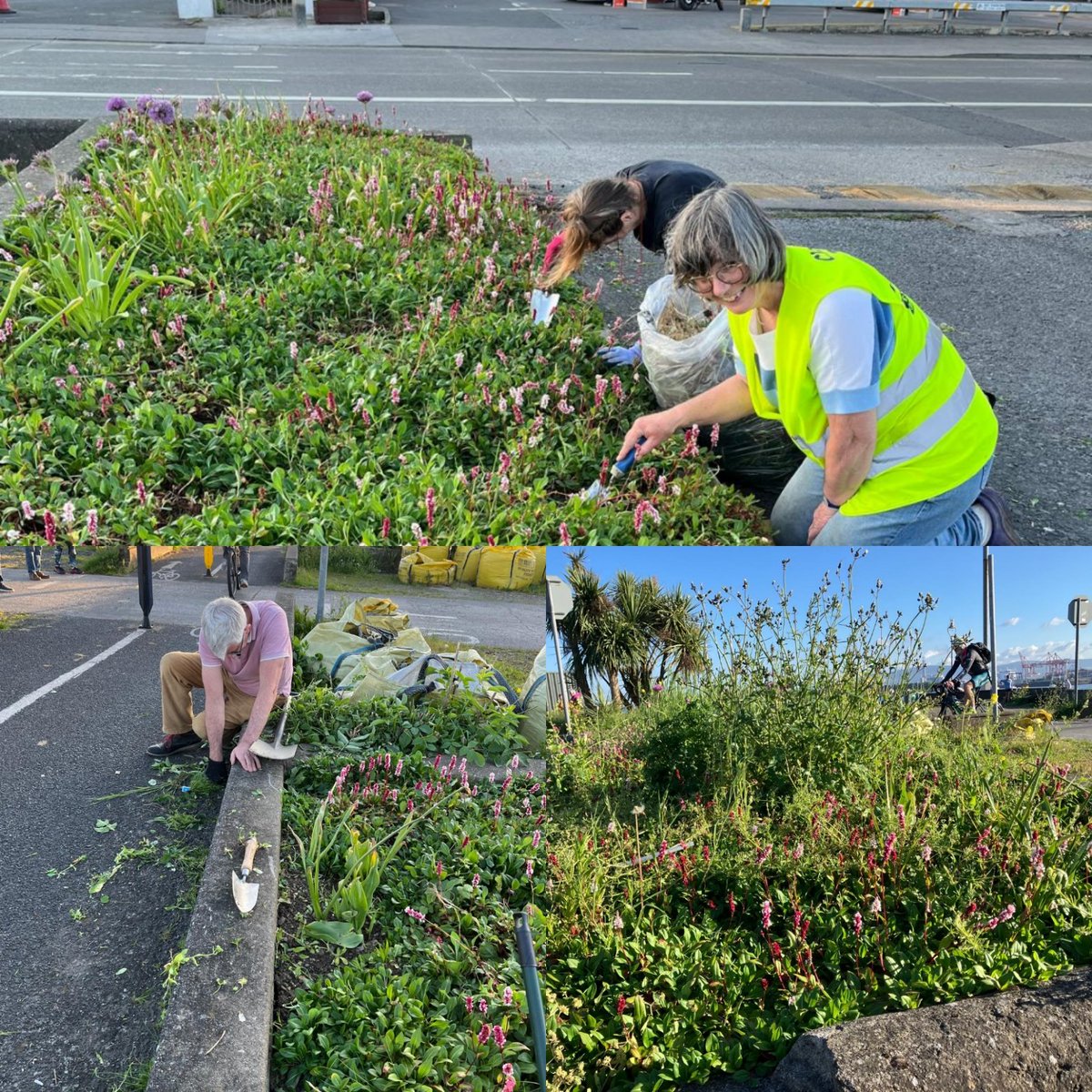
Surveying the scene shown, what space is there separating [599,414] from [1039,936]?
240cm

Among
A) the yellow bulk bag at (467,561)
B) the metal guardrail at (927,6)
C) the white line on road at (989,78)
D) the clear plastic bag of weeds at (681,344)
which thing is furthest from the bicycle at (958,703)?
the metal guardrail at (927,6)

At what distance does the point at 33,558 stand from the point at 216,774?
2.86ft

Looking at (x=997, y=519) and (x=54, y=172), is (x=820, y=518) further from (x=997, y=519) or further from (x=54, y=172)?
(x=54, y=172)

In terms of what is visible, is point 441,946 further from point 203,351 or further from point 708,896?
point 203,351

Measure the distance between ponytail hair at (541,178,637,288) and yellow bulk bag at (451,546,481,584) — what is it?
1.78 meters

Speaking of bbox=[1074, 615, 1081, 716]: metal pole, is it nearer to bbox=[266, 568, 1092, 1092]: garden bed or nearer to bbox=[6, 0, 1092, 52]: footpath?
bbox=[266, 568, 1092, 1092]: garden bed

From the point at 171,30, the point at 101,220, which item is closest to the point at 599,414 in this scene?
the point at 101,220

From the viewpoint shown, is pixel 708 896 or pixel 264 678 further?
pixel 264 678

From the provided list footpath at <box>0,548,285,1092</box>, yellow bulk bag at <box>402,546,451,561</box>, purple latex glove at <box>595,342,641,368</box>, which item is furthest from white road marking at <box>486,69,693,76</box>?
footpath at <box>0,548,285,1092</box>

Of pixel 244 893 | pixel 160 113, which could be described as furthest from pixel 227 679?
pixel 160 113

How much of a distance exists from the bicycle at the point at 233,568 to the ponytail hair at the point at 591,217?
2.03 metres

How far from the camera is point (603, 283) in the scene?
5969 millimetres

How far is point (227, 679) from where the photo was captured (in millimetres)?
3352

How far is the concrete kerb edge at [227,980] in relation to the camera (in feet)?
7.45
